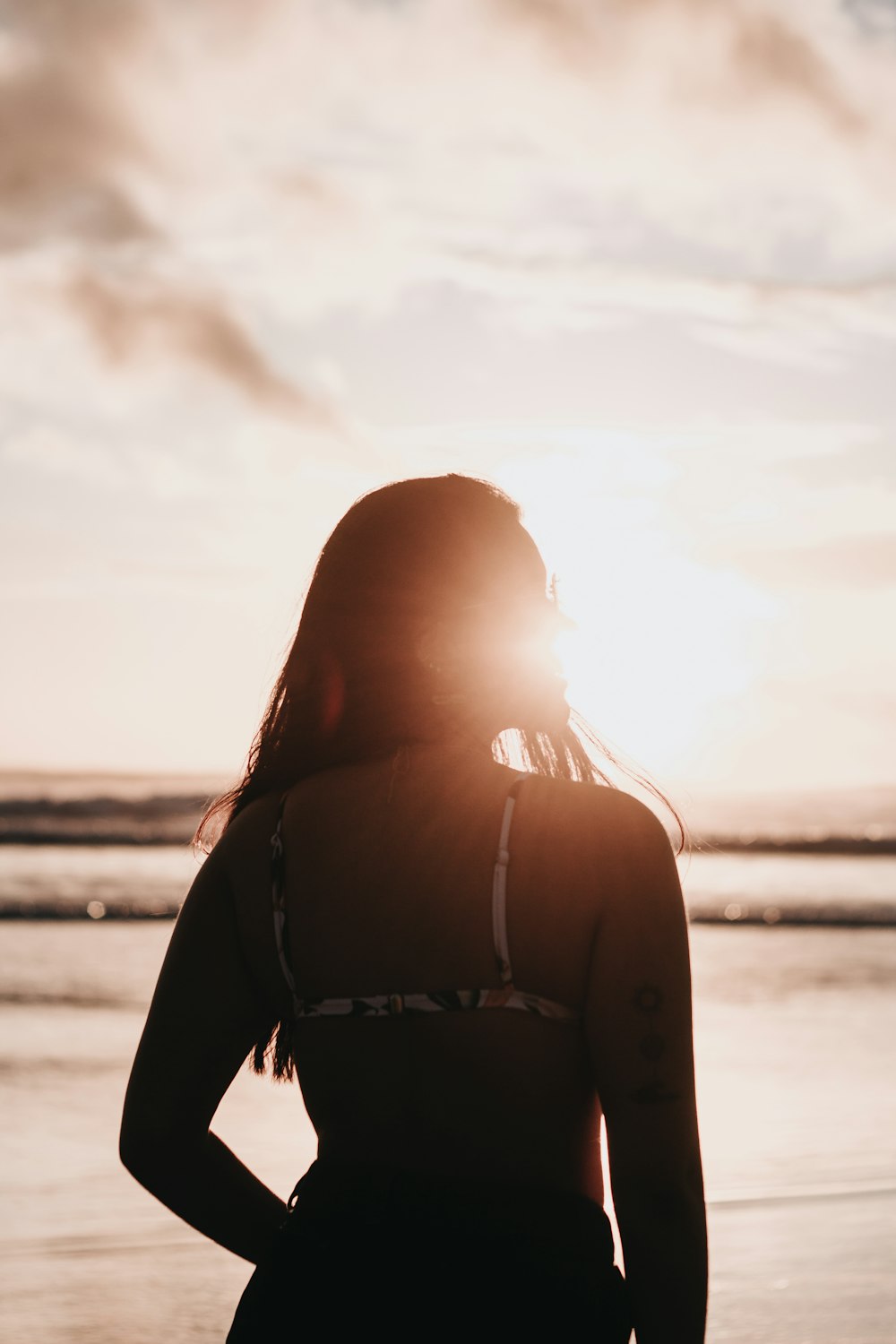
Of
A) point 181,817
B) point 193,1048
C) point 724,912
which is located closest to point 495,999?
point 193,1048

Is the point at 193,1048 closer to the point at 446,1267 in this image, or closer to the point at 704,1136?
the point at 446,1267

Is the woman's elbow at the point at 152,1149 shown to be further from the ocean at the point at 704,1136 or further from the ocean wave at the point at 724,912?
the ocean wave at the point at 724,912

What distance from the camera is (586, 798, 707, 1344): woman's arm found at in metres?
1.46

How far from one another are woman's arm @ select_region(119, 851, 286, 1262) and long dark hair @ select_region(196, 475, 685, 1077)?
68mm

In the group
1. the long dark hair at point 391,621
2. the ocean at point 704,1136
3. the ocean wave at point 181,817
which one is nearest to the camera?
the long dark hair at point 391,621

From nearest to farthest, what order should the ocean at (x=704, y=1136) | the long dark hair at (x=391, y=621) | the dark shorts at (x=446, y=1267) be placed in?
the dark shorts at (x=446, y=1267)
the long dark hair at (x=391, y=621)
the ocean at (x=704, y=1136)

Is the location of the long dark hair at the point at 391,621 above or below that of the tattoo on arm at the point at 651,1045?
above

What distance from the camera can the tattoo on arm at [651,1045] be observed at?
4.86 ft

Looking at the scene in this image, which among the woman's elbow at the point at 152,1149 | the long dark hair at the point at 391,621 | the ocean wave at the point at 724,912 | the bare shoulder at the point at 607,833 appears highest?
the long dark hair at the point at 391,621

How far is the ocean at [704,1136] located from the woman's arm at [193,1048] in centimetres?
194

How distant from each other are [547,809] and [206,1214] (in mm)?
720

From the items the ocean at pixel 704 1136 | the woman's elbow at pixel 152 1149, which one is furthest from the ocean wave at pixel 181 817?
the woman's elbow at pixel 152 1149

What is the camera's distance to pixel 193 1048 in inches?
65.2

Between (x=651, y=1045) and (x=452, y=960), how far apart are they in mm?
239
